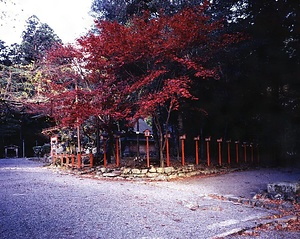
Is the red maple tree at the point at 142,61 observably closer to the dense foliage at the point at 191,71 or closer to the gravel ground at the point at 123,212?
the dense foliage at the point at 191,71

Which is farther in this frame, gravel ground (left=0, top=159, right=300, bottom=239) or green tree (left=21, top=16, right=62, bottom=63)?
green tree (left=21, top=16, right=62, bottom=63)

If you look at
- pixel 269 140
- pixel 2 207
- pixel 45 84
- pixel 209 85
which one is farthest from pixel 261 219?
pixel 45 84

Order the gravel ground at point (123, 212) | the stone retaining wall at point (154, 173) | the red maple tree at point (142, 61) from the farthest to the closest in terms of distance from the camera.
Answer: the stone retaining wall at point (154, 173), the red maple tree at point (142, 61), the gravel ground at point (123, 212)

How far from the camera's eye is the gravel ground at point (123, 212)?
4094mm

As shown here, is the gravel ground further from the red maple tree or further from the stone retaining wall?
the red maple tree

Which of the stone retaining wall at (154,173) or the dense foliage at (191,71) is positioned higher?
the dense foliage at (191,71)

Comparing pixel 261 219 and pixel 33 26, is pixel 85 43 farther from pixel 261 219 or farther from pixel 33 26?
pixel 33 26

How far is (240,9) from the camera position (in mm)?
12977

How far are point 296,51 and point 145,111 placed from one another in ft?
25.6

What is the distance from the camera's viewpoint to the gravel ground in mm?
4094

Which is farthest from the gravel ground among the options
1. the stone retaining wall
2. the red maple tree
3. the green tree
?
the green tree

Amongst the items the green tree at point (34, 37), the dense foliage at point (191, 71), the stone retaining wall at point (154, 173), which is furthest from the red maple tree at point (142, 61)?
the green tree at point (34, 37)

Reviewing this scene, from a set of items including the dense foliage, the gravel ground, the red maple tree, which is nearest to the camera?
the gravel ground

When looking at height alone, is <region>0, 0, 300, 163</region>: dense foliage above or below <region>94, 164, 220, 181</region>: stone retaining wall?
above
